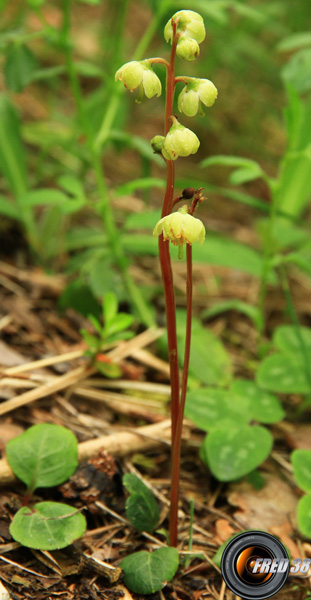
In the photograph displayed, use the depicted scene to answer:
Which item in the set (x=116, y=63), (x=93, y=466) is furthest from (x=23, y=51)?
(x=93, y=466)

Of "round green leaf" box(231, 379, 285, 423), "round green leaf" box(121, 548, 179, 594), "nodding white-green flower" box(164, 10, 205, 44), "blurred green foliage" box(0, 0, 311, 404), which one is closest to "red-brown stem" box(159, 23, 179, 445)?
"nodding white-green flower" box(164, 10, 205, 44)

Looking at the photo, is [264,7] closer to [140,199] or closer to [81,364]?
[140,199]

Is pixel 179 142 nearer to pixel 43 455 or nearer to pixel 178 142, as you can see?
pixel 178 142

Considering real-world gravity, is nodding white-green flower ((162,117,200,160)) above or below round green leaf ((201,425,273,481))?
above

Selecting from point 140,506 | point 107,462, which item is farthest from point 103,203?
point 140,506

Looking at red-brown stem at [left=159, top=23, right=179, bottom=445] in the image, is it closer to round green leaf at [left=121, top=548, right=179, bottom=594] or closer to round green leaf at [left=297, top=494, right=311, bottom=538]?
round green leaf at [left=121, top=548, right=179, bottom=594]
